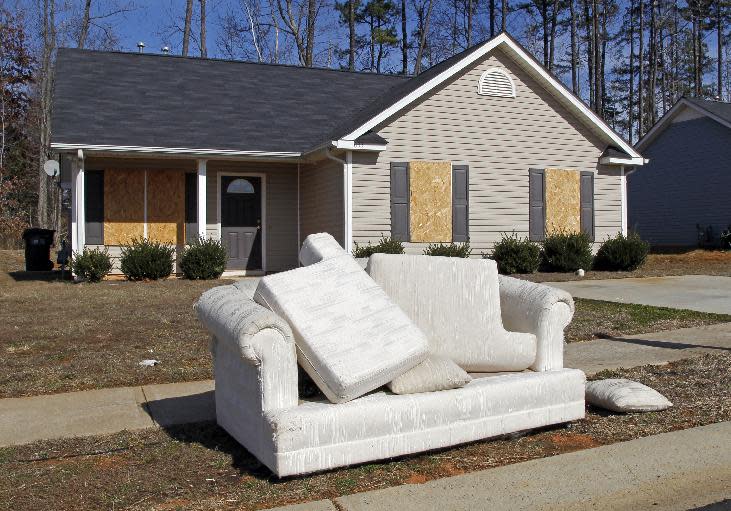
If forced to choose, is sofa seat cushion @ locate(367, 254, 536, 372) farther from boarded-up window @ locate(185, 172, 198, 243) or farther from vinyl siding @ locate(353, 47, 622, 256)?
boarded-up window @ locate(185, 172, 198, 243)

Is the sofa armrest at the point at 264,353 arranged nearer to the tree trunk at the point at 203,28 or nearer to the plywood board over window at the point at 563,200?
the plywood board over window at the point at 563,200

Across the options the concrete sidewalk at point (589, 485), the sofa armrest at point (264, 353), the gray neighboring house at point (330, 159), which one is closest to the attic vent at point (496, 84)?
the gray neighboring house at point (330, 159)

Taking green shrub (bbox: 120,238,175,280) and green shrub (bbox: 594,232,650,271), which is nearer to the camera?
green shrub (bbox: 120,238,175,280)

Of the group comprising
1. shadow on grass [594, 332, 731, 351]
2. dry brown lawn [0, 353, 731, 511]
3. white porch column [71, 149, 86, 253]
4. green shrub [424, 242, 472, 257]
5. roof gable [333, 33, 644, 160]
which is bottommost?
dry brown lawn [0, 353, 731, 511]

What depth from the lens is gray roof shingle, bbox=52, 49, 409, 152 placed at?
14836 mm

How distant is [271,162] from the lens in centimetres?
1619

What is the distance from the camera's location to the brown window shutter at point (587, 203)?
1689 cm

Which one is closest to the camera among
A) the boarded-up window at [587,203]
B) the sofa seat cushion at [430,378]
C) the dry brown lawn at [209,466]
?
the dry brown lawn at [209,466]

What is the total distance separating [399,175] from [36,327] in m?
8.31

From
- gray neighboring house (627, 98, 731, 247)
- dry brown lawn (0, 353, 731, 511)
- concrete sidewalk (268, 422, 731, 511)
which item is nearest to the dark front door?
dry brown lawn (0, 353, 731, 511)

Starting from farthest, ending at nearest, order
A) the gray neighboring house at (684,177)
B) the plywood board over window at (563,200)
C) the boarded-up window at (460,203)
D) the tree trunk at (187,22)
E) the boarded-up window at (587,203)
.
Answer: the tree trunk at (187,22) < the gray neighboring house at (684,177) < the boarded-up window at (587,203) < the plywood board over window at (563,200) < the boarded-up window at (460,203)

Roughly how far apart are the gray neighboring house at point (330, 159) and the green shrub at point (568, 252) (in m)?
0.54

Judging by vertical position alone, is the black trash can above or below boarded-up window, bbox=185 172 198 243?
below

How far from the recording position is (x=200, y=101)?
661 inches
